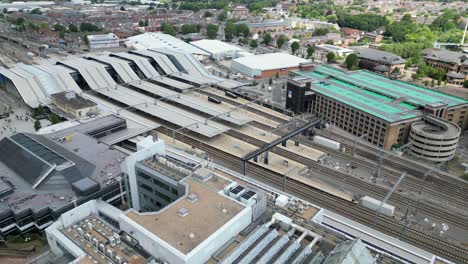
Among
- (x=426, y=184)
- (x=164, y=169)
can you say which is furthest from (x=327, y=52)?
(x=164, y=169)

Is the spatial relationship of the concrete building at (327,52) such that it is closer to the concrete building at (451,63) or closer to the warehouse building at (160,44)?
the concrete building at (451,63)

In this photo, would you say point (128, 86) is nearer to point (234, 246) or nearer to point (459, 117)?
point (234, 246)

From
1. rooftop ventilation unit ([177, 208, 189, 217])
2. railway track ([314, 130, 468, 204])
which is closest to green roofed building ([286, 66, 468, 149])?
railway track ([314, 130, 468, 204])

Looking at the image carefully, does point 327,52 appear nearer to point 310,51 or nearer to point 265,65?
point 310,51

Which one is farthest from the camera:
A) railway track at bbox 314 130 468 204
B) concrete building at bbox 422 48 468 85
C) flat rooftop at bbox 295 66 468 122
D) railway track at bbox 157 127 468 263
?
concrete building at bbox 422 48 468 85

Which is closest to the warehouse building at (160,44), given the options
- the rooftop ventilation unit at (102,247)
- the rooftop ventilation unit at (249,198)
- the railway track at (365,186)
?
A: the railway track at (365,186)

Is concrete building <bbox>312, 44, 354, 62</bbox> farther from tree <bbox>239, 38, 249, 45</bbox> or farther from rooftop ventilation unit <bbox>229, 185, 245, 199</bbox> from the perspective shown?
rooftop ventilation unit <bbox>229, 185, 245, 199</bbox>
